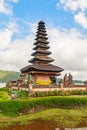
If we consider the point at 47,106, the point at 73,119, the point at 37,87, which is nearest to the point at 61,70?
the point at 37,87

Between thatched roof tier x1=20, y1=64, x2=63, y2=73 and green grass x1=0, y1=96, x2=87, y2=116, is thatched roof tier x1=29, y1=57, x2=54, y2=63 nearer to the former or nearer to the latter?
thatched roof tier x1=20, y1=64, x2=63, y2=73

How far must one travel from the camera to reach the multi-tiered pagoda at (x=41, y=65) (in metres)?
49.8

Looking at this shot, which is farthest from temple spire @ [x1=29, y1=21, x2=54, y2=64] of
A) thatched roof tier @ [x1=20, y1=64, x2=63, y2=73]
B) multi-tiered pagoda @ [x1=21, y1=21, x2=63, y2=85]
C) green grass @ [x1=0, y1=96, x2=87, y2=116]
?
green grass @ [x1=0, y1=96, x2=87, y2=116]

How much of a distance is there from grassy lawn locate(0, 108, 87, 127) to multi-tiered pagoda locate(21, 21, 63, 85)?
19.1 m

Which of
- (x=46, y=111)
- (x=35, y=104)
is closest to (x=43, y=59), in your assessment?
(x=35, y=104)

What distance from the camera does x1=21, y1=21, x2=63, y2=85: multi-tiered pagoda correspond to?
49.8m

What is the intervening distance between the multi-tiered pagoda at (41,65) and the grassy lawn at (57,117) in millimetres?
19056

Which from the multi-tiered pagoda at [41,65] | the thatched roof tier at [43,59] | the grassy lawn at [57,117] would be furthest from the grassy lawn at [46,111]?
the thatched roof tier at [43,59]

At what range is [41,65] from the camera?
5203cm

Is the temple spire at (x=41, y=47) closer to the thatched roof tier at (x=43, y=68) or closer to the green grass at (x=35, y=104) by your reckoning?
the thatched roof tier at (x=43, y=68)

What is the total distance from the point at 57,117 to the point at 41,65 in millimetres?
24806

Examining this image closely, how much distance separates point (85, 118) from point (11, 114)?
849cm

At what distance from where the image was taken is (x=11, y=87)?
5228cm

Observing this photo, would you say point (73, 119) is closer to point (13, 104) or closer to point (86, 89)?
point (13, 104)
